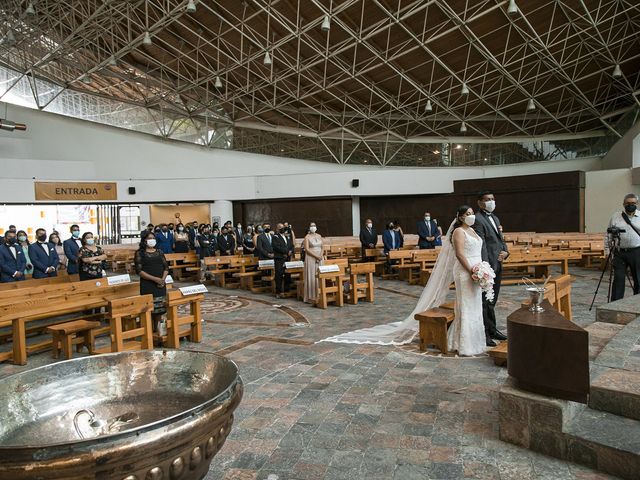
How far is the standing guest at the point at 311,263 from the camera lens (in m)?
9.38

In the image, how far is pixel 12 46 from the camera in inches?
770

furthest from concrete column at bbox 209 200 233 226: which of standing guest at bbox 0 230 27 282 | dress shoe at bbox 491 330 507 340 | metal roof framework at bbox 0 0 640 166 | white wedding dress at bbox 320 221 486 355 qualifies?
dress shoe at bbox 491 330 507 340

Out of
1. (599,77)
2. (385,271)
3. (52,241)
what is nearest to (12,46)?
(52,241)

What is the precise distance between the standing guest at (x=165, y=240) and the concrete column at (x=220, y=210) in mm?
6118

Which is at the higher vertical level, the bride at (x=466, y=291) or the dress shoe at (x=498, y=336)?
the bride at (x=466, y=291)

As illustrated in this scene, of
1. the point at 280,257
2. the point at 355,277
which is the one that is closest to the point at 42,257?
the point at 280,257

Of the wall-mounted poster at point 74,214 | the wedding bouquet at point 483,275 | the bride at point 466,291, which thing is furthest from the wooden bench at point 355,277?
the wall-mounted poster at point 74,214

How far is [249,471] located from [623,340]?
144 inches

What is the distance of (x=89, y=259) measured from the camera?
324 inches

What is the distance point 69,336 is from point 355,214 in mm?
18793

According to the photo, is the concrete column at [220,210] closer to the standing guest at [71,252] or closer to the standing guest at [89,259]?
the standing guest at [71,252]

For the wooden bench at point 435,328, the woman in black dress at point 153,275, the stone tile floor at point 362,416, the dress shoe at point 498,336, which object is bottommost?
the stone tile floor at point 362,416

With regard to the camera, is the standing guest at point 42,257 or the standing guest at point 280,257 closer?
the standing guest at point 42,257

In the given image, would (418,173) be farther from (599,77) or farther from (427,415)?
(427,415)
